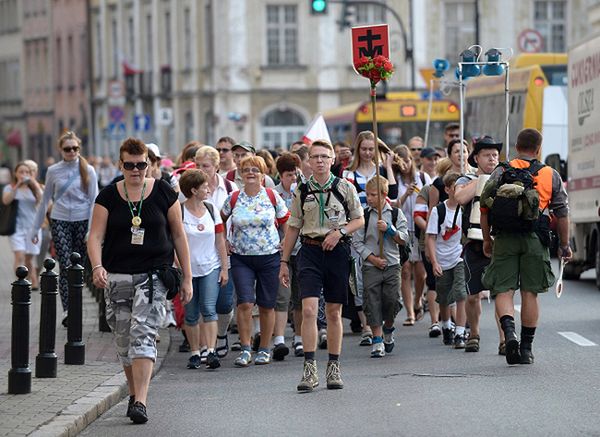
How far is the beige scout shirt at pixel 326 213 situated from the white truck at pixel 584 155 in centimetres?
955

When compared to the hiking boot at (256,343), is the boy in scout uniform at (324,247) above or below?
above

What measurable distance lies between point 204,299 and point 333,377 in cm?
214

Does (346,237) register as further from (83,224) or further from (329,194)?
(83,224)

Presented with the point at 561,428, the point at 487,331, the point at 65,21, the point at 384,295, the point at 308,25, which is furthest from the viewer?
the point at 65,21

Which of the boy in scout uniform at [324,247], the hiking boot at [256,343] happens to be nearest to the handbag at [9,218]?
the hiking boot at [256,343]

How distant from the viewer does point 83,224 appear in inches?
692

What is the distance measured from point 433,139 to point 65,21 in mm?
54214

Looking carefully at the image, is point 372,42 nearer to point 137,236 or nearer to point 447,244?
point 447,244

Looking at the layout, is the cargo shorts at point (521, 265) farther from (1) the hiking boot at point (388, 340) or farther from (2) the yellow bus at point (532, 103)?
(2) the yellow bus at point (532, 103)

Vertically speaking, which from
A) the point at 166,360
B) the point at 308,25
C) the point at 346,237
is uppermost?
the point at 308,25

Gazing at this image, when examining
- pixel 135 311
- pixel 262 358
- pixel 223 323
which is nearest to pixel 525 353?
pixel 262 358

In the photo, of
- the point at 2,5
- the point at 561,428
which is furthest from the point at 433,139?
the point at 2,5

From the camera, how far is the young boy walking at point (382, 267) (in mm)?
14930

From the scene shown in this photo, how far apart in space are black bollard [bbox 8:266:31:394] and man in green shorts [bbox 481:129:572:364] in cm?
375
